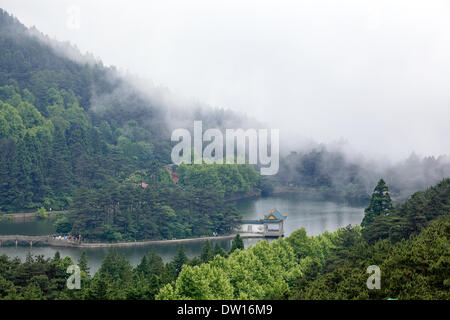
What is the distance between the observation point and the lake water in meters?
32.8

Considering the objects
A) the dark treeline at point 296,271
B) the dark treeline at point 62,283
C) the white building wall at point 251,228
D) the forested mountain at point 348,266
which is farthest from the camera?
the white building wall at point 251,228

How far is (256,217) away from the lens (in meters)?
45.6

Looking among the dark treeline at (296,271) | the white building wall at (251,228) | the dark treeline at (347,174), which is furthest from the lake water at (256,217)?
the dark treeline at (296,271)

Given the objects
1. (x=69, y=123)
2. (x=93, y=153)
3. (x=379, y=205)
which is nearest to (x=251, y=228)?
(x=379, y=205)

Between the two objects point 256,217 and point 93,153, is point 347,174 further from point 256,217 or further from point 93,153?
point 93,153

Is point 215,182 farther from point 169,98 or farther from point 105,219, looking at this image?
point 169,98

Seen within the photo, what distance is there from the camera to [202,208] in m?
40.8

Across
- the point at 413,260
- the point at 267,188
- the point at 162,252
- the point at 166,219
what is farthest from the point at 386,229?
the point at 267,188

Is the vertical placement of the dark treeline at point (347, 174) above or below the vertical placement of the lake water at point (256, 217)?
above

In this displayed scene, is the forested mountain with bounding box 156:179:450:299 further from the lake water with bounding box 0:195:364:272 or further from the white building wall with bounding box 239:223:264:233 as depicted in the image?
the white building wall with bounding box 239:223:264:233

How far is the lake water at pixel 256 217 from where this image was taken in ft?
108

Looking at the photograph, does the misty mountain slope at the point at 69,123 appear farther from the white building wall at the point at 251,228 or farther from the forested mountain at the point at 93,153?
the white building wall at the point at 251,228

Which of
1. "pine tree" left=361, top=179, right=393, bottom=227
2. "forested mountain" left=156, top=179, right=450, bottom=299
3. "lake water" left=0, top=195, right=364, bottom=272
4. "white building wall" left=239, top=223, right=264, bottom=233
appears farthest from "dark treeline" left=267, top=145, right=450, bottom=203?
"forested mountain" left=156, top=179, right=450, bottom=299
